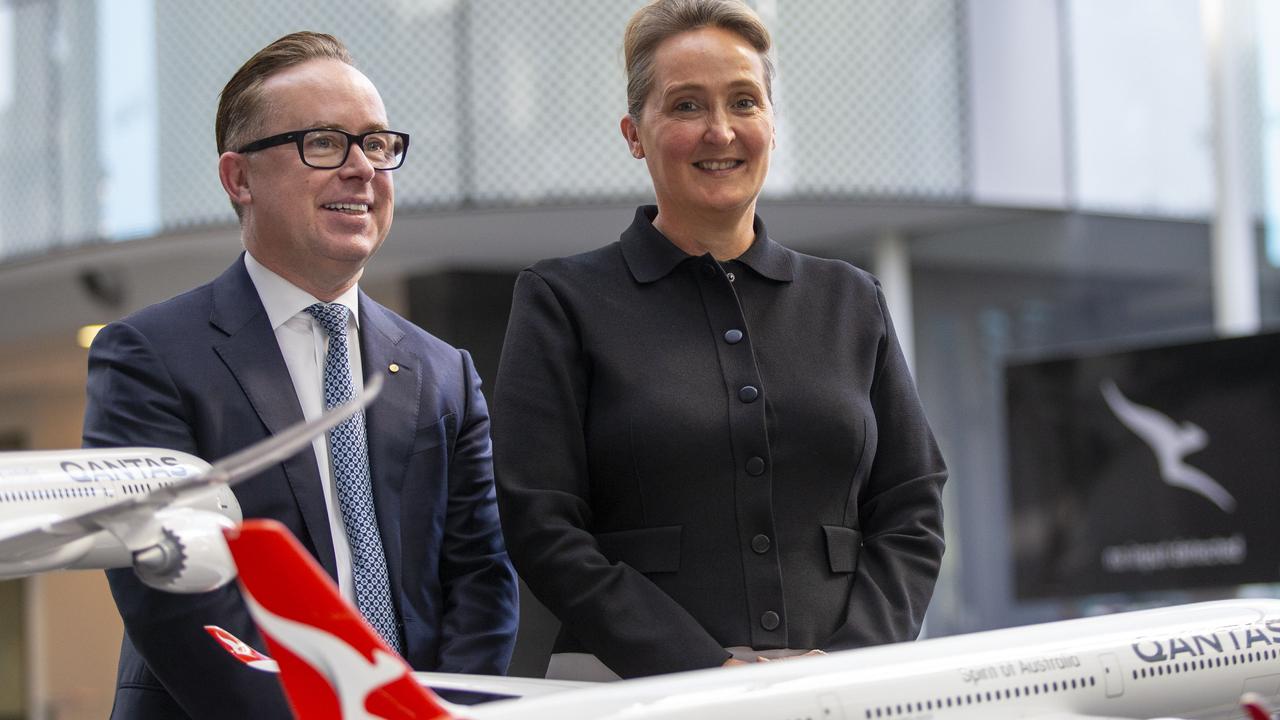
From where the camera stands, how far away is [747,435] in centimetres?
286

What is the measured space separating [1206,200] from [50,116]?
334 inches

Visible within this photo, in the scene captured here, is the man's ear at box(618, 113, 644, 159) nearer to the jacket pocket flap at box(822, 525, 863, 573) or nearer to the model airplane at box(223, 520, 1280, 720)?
the jacket pocket flap at box(822, 525, 863, 573)

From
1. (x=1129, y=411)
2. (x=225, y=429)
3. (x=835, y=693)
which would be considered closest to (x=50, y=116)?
(x=1129, y=411)

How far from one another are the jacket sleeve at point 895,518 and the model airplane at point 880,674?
140mm

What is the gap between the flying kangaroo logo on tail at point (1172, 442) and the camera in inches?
375

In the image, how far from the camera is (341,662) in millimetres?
2199

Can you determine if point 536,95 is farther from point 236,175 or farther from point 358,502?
point 358,502

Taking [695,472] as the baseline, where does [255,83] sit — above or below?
above

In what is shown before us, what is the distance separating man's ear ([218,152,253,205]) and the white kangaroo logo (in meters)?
1.16

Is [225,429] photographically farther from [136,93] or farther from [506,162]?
[136,93]

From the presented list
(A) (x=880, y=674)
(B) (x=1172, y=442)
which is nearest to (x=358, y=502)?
(A) (x=880, y=674)

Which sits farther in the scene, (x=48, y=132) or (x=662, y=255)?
(x=48, y=132)

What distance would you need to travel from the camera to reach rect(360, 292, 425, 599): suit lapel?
3.01m

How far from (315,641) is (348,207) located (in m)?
1.11
